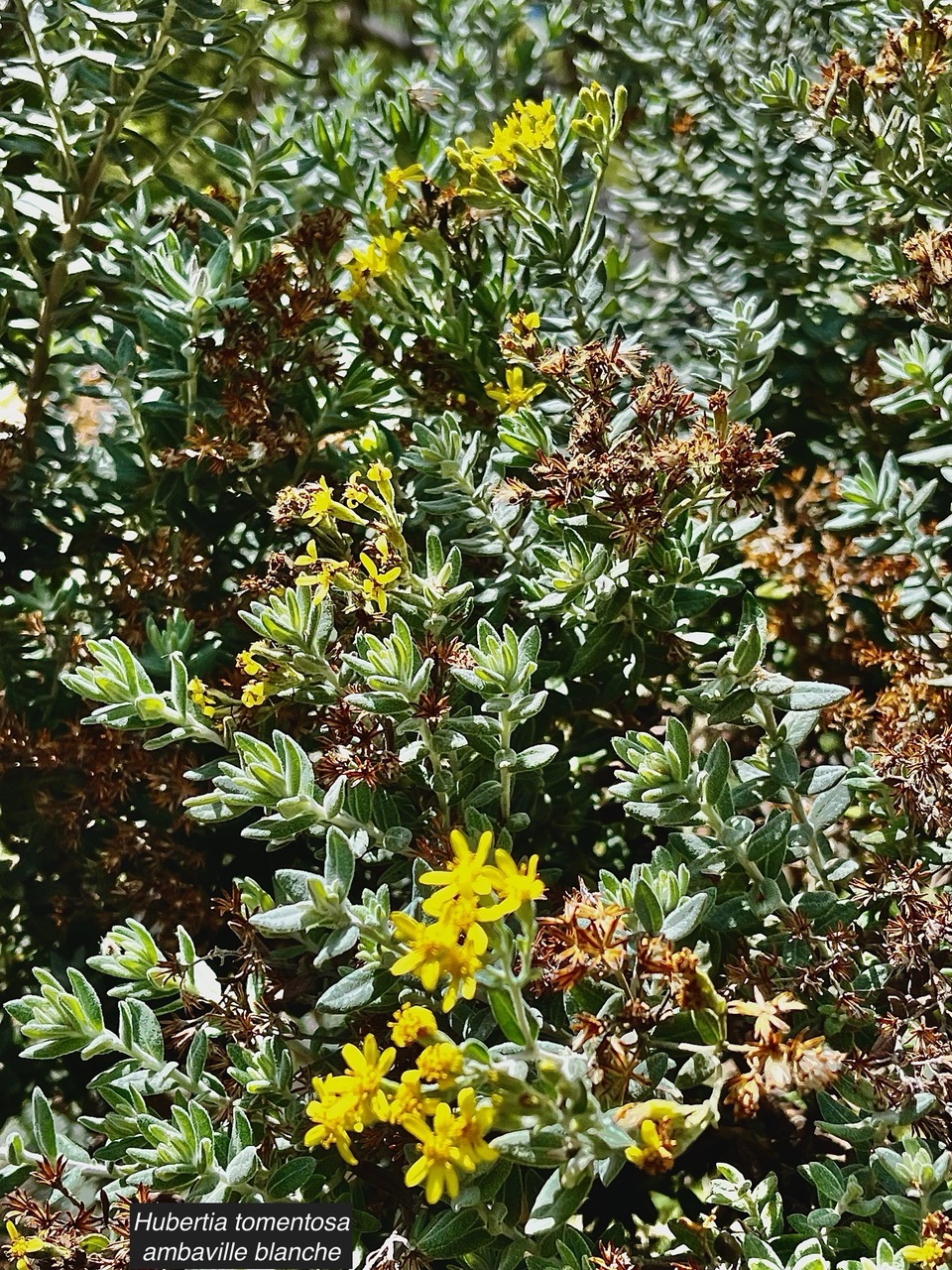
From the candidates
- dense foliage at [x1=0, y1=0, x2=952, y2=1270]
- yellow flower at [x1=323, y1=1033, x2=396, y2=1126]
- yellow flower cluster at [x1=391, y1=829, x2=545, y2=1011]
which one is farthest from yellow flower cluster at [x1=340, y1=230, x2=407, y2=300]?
yellow flower at [x1=323, y1=1033, x2=396, y2=1126]

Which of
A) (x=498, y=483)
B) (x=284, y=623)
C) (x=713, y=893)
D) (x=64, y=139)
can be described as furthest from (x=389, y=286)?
(x=713, y=893)

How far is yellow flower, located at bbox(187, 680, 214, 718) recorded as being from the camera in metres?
1.12

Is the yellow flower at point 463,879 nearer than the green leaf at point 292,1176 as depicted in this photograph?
Yes

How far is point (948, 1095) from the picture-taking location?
3.31ft

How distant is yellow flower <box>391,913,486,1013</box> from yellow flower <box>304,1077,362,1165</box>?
4.2 inches

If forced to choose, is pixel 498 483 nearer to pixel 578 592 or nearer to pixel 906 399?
pixel 578 592

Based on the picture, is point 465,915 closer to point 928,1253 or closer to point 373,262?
point 928,1253

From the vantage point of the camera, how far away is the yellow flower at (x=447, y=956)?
0.82 meters

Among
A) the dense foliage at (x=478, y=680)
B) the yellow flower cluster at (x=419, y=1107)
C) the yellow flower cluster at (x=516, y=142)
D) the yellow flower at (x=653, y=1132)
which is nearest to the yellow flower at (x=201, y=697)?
the dense foliage at (x=478, y=680)

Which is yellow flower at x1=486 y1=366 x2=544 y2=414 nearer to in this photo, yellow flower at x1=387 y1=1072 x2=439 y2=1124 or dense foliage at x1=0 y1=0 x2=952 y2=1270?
dense foliage at x1=0 y1=0 x2=952 y2=1270

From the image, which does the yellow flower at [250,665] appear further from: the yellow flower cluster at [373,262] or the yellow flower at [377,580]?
the yellow flower cluster at [373,262]

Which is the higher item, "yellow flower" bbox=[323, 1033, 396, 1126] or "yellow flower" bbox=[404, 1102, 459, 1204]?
"yellow flower" bbox=[323, 1033, 396, 1126]

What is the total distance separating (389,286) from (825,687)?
0.75 metres

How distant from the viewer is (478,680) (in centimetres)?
103
